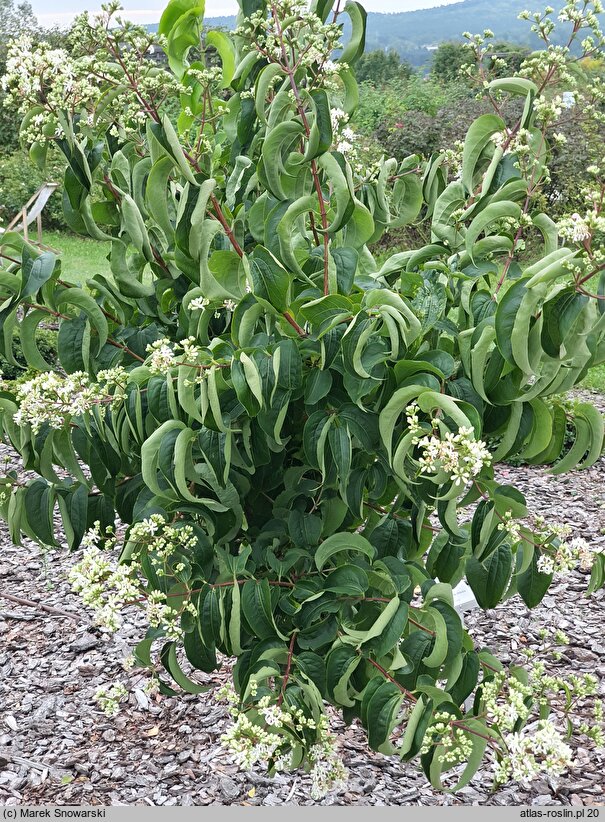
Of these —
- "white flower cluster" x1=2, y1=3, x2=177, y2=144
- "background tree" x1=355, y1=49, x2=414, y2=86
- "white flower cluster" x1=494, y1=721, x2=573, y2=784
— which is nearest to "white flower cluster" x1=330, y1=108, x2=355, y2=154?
"white flower cluster" x1=2, y1=3, x2=177, y2=144

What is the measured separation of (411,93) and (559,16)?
613 inches

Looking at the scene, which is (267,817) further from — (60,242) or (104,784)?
(60,242)

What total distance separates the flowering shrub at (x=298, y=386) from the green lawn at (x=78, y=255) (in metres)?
8.36

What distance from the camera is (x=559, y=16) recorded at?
149 centimetres

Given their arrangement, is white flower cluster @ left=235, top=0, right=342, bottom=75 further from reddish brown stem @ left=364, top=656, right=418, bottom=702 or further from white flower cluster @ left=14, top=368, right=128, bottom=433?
reddish brown stem @ left=364, top=656, right=418, bottom=702

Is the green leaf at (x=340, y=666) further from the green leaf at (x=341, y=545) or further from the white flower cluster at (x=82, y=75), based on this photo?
the white flower cluster at (x=82, y=75)

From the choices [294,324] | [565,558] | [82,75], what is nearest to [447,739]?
[565,558]

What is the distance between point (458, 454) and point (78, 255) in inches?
465

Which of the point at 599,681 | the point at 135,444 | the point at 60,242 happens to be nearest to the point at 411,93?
the point at 60,242

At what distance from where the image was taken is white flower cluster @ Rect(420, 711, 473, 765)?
1.45 metres

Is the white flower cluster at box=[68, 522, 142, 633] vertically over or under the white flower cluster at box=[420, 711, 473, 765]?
over

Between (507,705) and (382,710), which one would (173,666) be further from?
(507,705)

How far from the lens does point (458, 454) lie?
1.18 meters

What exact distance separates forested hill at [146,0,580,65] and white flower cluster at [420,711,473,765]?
32005mm
